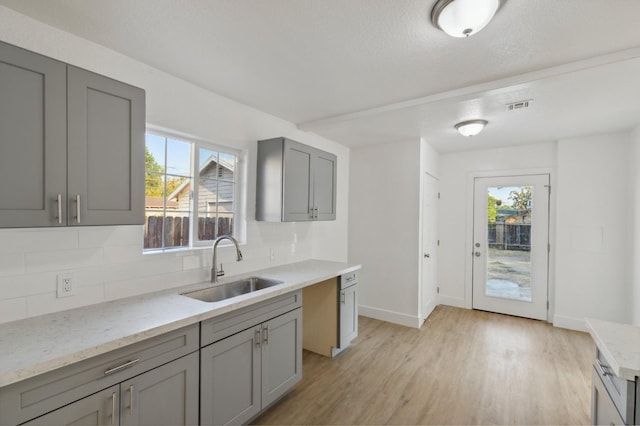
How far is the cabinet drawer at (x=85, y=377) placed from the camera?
1095 mm

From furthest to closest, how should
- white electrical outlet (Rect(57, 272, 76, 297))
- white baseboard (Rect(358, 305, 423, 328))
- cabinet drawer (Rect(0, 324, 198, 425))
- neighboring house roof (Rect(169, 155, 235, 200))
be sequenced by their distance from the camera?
white baseboard (Rect(358, 305, 423, 328)), neighboring house roof (Rect(169, 155, 235, 200)), white electrical outlet (Rect(57, 272, 76, 297)), cabinet drawer (Rect(0, 324, 198, 425))

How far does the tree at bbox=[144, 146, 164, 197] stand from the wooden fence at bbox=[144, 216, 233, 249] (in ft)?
0.65

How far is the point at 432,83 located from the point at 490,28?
28.0 inches

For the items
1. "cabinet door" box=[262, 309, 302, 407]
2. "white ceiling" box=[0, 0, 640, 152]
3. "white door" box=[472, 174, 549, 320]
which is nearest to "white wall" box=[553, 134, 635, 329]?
"white door" box=[472, 174, 549, 320]

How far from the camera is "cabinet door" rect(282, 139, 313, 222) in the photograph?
2.87 meters

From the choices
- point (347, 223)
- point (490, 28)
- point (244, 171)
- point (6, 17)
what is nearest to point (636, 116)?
point (490, 28)

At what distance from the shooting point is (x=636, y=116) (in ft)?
9.93

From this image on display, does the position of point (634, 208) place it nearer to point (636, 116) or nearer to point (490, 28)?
point (636, 116)

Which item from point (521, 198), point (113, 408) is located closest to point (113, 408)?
point (113, 408)

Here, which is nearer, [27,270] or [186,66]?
[27,270]

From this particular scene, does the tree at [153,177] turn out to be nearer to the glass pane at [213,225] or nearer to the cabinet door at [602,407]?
the glass pane at [213,225]

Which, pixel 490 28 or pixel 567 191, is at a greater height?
pixel 490 28

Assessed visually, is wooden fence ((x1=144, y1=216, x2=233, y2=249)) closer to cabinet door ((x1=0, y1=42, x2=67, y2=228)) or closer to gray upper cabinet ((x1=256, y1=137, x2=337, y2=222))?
gray upper cabinet ((x1=256, y1=137, x2=337, y2=222))

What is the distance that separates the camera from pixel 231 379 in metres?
1.87
